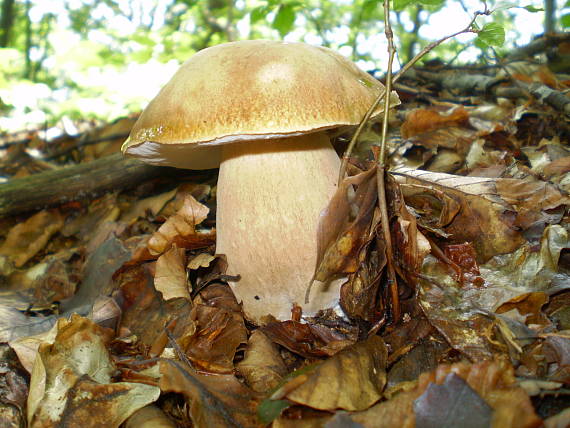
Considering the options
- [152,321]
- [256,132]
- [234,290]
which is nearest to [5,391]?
[152,321]

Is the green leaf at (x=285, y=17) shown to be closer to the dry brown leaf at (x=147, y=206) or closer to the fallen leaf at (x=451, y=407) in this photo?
the dry brown leaf at (x=147, y=206)

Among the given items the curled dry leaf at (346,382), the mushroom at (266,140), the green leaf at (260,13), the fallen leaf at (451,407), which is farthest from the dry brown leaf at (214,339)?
the green leaf at (260,13)

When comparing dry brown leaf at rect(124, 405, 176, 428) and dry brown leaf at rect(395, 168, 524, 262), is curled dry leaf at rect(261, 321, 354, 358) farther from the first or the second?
dry brown leaf at rect(395, 168, 524, 262)

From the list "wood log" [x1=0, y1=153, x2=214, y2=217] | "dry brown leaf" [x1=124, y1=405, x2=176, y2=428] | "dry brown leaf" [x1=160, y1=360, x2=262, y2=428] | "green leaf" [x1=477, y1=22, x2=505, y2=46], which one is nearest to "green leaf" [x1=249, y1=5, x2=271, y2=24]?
"wood log" [x1=0, y1=153, x2=214, y2=217]

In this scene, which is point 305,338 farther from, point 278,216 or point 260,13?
point 260,13

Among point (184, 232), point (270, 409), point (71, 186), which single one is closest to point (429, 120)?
point (184, 232)

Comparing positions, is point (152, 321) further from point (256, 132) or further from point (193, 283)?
point (256, 132)
